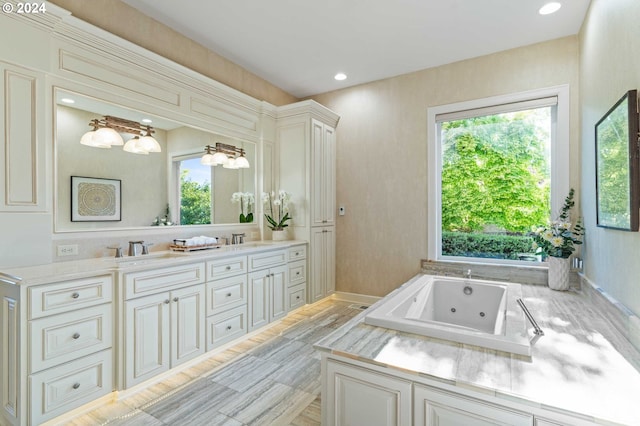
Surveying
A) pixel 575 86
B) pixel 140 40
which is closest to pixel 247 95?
pixel 140 40

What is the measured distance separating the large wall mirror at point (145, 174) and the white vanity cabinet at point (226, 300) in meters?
0.67

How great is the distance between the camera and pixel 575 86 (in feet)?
9.55

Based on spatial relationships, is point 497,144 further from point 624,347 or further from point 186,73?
point 186,73

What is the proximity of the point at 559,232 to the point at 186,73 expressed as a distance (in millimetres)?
3711

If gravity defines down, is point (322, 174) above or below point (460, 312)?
above

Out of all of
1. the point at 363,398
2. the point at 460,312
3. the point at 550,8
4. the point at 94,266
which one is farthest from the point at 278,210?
the point at 550,8

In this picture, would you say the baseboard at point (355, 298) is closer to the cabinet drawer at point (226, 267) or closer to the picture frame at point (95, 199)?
the cabinet drawer at point (226, 267)

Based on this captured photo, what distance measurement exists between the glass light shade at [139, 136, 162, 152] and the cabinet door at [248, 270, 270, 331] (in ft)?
4.73

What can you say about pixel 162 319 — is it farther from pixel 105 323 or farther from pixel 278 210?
pixel 278 210

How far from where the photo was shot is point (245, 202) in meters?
3.64

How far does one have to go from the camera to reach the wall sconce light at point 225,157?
321 cm

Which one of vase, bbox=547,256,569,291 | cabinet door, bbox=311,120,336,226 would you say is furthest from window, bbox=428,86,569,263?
cabinet door, bbox=311,120,336,226

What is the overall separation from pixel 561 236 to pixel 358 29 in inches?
104

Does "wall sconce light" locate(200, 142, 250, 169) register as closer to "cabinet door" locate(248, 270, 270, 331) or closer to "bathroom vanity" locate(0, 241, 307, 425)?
"bathroom vanity" locate(0, 241, 307, 425)
